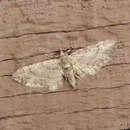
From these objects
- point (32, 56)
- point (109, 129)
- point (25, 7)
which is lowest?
point (109, 129)

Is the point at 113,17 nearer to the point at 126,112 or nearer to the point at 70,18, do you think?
the point at 70,18

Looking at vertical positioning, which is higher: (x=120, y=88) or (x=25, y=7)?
(x=25, y=7)

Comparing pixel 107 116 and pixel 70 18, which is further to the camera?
pixel 107 116

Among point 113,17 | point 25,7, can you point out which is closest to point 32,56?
point 25,7
